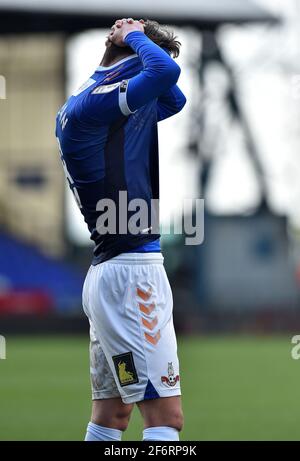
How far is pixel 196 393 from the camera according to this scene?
40.2 feet

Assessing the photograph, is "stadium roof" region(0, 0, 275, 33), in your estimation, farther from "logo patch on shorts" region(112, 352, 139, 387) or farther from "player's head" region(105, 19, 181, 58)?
"logo patch on shorts" region(112, 352, 139, 387)

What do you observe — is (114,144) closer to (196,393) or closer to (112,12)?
(196,393)

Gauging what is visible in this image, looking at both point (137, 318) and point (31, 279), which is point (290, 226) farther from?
point (137, 318)

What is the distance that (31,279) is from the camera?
89.5 ft

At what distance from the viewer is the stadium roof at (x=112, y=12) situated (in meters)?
27.0

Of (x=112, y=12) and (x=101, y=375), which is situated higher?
(x=112, y=12)

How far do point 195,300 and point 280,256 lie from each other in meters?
2.40

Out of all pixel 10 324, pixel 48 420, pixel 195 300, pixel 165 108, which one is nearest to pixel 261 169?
pixel 195 300

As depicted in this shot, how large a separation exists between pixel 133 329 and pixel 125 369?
0.58ft

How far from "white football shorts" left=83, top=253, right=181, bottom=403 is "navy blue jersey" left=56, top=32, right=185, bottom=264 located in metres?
0.10

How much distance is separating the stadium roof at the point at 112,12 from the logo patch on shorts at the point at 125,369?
71.6ft

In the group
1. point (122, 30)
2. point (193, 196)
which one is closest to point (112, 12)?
point (193, 196)

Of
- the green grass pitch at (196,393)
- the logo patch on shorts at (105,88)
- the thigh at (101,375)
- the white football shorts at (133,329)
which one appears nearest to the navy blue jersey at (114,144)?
the logo patch on shorts at (105,88)

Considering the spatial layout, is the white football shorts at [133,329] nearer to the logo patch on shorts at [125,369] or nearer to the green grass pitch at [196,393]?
the logo patch on shorts at [125,369]
